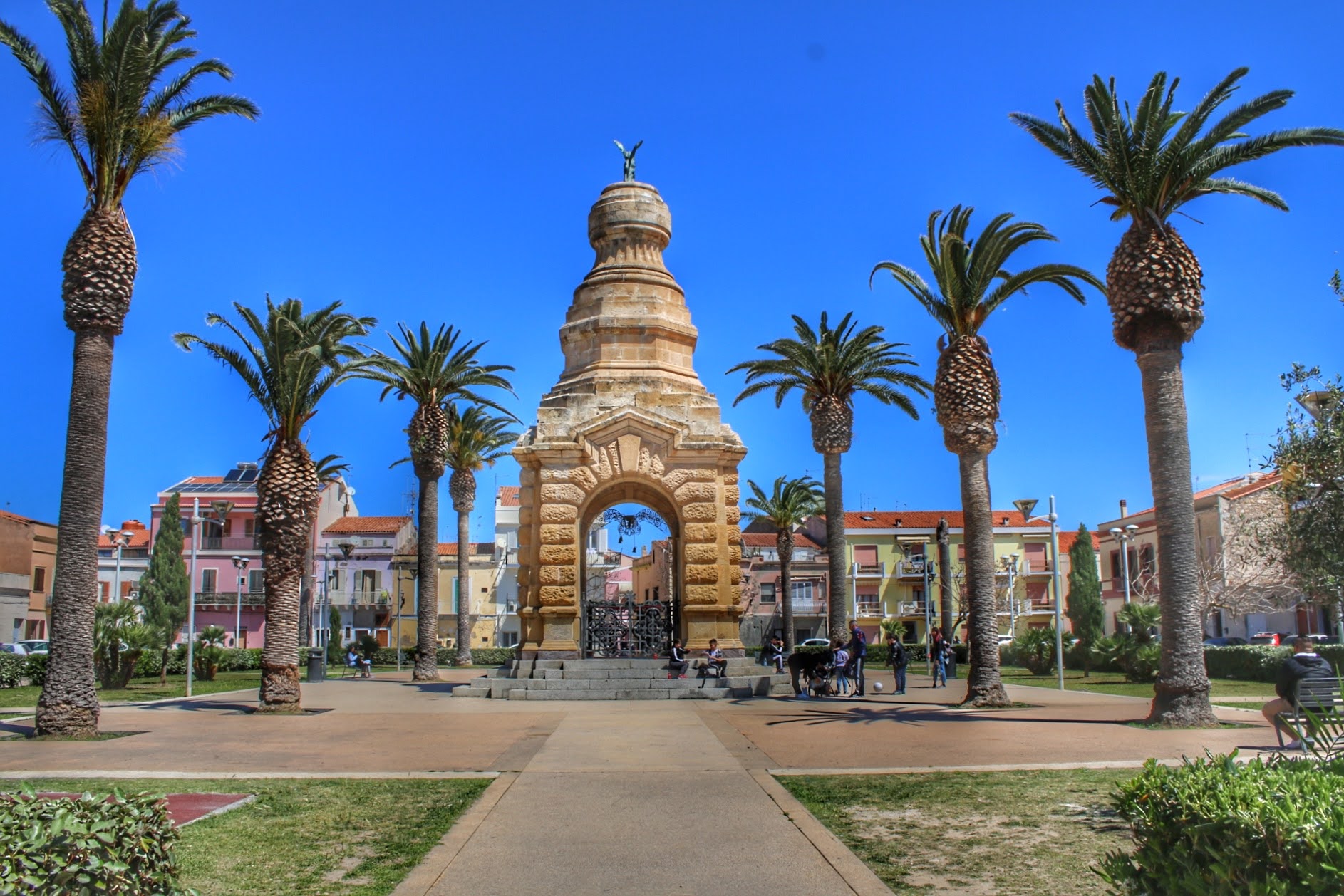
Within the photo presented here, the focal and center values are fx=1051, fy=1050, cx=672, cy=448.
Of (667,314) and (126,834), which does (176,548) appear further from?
(126,834)

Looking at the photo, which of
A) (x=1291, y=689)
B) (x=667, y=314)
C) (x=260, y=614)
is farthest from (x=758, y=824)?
(x=260, y=614)

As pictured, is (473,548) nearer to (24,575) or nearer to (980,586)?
(24,575)

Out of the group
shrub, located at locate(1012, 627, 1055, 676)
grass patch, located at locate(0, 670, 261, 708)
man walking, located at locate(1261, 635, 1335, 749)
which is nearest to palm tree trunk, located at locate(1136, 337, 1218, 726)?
man walking, located at locate(1261, 635, 1335, 749)

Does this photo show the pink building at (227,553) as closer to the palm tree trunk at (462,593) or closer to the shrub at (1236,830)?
the palm tree trunk at (462,593)

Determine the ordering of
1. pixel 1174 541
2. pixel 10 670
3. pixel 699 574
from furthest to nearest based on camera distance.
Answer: pixel 10 670 < pixel 699 574 < pixel 1174 541

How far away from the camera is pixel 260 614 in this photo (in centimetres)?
5994

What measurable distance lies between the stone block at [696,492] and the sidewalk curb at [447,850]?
15.5 metres

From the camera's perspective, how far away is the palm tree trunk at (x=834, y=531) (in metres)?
31.6

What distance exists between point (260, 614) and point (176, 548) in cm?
742

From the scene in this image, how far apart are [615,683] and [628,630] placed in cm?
261

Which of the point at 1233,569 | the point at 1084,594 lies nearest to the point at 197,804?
the point at 1233,569

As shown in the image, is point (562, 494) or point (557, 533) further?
point (562, 494)

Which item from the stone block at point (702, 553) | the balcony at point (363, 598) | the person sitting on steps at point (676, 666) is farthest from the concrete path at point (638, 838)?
the balcony at point (363, 598)

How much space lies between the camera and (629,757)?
12516 mm
